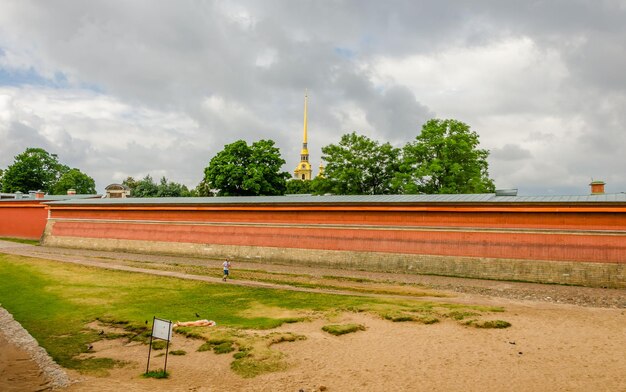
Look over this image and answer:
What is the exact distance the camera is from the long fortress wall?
86.9 ft

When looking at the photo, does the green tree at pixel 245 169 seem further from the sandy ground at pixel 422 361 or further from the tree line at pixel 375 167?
the sandy ground at pixel 422 361

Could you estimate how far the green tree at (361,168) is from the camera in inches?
1946

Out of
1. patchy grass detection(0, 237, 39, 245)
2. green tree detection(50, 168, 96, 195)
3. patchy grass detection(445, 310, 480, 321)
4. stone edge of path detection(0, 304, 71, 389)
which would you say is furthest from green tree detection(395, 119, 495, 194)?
green tree detection(50, 168, 96, 195)

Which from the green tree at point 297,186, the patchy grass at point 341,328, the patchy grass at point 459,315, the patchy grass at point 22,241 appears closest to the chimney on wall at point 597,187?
the patchy grass at point 459,315

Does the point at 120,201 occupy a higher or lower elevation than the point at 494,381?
higher

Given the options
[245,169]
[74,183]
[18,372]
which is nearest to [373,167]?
[245,169]

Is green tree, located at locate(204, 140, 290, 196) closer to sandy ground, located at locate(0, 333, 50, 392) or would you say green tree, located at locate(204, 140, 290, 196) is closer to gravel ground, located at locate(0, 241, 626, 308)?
gravel ground, located at locate(0, 241, 626, 308)

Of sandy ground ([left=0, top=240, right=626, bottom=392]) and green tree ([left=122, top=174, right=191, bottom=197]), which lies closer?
sandy ground ([left=0, top=240, right=626, bottom=392])

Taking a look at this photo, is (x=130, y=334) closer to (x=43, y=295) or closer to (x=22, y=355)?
(x=22, y=355)

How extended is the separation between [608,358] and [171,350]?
548 inches

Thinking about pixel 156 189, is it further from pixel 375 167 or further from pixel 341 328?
pixel 341 328

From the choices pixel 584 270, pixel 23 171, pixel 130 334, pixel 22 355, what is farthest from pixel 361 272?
pixel 23 171

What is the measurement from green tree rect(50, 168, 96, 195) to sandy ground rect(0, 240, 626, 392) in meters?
87.1

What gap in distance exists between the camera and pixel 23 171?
286ft
